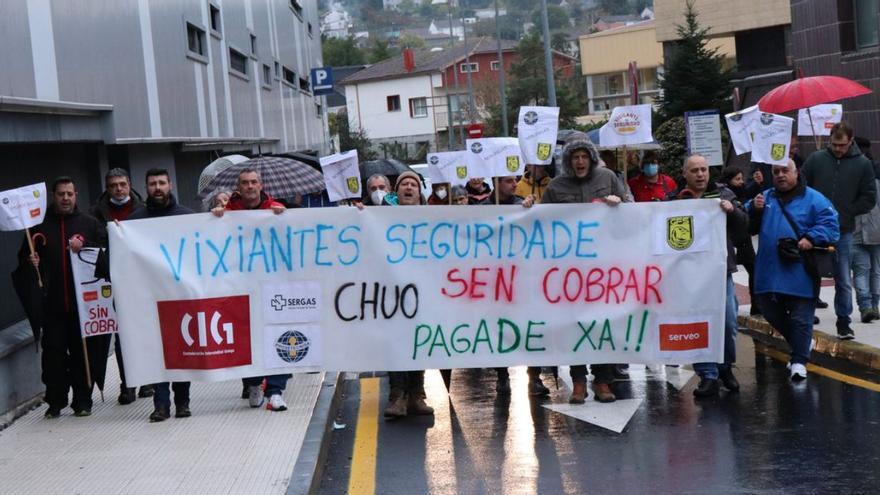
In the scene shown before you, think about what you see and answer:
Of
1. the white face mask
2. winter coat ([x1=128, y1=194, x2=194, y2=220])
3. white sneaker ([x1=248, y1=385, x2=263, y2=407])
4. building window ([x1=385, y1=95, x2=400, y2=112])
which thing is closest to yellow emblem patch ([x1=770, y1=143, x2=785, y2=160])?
the white face mask

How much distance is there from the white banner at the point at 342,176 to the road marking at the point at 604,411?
105 inches

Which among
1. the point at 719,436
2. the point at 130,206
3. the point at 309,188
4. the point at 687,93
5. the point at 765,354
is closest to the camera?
the point at 719,436

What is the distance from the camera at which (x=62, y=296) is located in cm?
929

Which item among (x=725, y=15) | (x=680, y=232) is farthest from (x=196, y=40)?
(x=725, y=15)

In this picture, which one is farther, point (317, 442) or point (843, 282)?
point (843, 282)

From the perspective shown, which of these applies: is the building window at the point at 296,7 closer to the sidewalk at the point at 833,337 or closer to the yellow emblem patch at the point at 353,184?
the sidewalk at the point at 833,337

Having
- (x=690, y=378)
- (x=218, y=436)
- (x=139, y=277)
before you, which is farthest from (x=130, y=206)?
(x=690, y=378)

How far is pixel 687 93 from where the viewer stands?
109 ft

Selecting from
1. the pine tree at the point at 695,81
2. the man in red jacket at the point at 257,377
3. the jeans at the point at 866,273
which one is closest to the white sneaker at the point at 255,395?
the man in red jacket at the point at 257,377

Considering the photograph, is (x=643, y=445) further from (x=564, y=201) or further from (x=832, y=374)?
(x=832, y=374)

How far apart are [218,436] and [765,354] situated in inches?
197

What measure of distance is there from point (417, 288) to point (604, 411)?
1.56m

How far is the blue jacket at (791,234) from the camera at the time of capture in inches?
370

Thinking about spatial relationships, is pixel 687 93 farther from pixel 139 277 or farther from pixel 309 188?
pixel 139 277
